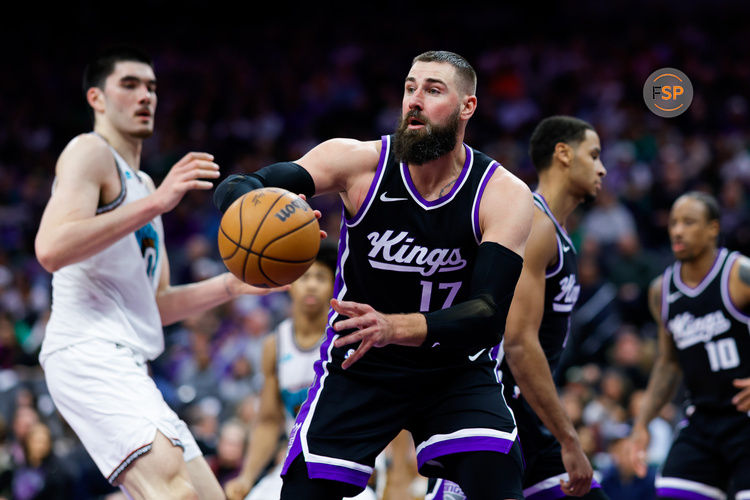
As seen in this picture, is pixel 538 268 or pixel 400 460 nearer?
pixel 538 268

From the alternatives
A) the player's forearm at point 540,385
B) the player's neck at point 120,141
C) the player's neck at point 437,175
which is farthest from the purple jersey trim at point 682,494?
the player's neck at point 120,141

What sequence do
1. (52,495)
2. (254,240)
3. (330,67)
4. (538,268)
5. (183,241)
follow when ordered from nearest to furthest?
(254,240), (538,268), (52,495), (183,241), (330,67)

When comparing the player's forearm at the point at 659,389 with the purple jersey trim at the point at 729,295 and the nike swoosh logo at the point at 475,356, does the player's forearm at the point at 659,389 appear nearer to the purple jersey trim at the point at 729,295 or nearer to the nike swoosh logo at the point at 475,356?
the purple jersey trim at the point at 729,295

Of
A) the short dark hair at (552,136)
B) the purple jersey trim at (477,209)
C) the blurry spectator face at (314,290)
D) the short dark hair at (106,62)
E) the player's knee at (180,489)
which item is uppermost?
the short dark hair at (106,62)

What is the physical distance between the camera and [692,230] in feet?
19.8

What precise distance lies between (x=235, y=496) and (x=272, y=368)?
3.29 ft

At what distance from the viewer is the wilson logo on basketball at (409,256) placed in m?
3.80

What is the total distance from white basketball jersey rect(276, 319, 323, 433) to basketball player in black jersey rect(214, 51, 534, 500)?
6.33ft

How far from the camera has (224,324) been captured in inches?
491

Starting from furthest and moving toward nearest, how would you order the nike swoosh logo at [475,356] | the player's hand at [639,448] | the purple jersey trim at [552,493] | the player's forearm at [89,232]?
the player's hand at [639,448], the purple jersey trim at [552,493], the player's forearm at [89,232], the nike swoosh logo at [475,356]

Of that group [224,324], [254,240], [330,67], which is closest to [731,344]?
[254,240]

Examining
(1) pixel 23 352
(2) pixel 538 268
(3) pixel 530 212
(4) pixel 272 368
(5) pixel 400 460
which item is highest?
(3) pixel 530 212

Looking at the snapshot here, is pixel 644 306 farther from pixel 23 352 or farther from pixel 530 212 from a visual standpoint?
pixel 23 352

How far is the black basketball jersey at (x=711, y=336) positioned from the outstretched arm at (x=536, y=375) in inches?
73.3
